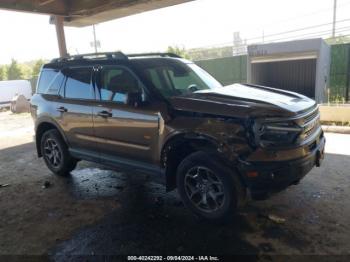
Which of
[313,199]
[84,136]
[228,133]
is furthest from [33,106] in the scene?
[313,199]

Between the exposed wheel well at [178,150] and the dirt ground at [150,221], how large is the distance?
1.64 feet

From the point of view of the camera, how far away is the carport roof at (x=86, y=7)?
904 centimetres

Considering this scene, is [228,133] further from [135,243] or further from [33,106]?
[33,106]

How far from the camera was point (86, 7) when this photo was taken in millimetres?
10016

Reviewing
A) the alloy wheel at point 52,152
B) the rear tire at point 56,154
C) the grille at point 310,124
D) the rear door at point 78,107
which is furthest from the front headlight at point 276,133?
the alloy wheel at point 52,152

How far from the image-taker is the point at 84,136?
507 cm

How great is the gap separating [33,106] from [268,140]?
14.7 ft

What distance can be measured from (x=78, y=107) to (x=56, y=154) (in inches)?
50.1

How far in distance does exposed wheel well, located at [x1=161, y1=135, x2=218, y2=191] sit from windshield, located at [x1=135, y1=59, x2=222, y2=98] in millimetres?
677

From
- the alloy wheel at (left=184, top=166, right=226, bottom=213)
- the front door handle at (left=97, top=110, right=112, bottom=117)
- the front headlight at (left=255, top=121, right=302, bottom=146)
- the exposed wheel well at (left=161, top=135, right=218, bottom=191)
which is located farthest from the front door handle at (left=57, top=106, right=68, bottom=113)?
the front headlight at (left=255, top=121, right=302, bottom=146)

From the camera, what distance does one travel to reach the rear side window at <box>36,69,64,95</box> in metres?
5.49

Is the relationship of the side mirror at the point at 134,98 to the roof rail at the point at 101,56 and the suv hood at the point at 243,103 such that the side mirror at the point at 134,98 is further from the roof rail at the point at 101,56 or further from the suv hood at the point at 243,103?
the roof rail at the point at 101,56

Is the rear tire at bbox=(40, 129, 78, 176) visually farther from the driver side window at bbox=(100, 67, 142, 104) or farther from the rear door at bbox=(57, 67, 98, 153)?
the driver side window at bbox=(100, 67, 142, 104)

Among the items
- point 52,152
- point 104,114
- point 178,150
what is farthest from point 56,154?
point 178,150
